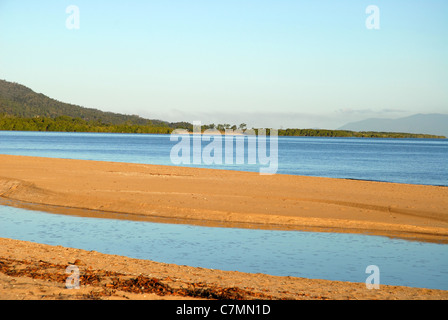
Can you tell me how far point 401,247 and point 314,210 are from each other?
6468 millimetres

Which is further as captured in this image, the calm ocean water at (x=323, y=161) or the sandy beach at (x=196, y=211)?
the calm ocean water at (x=323, y=161)

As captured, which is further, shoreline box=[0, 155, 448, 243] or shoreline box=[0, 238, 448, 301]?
shoreline box=[0, 155, 448, 243]

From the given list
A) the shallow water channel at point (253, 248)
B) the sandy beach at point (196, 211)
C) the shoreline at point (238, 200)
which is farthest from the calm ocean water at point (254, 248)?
the shoreline at point (238, 200)

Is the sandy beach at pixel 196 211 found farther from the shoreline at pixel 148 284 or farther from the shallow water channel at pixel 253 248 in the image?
the shallow water channel at pixel 253 248

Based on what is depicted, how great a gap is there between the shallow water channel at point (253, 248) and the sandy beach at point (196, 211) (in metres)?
1.32

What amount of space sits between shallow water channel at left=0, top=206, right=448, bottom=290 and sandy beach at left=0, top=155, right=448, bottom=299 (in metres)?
1.32

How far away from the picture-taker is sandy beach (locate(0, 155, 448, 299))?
10.0 meters

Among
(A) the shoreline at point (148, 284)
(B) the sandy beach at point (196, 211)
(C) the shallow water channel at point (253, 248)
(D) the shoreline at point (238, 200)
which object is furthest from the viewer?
(D) the shoreline at point (238, 200)

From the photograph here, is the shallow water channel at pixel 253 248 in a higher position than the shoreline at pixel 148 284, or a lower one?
lower

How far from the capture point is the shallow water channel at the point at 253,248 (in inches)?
527

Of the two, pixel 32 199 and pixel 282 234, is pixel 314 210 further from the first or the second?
pixel 32 199

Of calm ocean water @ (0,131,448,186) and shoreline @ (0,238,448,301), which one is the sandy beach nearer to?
shoreline @ (0,238,448,301)

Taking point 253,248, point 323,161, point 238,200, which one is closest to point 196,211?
point 238,200

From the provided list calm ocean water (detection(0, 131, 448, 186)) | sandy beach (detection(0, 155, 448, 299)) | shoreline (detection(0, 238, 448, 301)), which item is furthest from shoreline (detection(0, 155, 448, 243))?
calm ocean water (detection(0, 131, 448, 186))
